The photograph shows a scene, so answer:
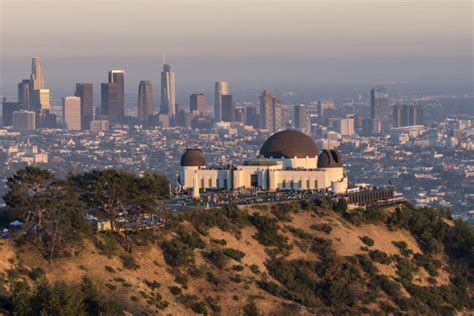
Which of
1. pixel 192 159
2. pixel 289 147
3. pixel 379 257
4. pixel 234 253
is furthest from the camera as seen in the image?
pixel 289 147

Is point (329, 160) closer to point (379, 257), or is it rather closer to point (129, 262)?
point (379, 257)

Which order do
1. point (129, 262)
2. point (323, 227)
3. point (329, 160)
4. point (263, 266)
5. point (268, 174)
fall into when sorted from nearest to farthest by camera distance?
point (129, 262), point (263, 266), point (323, 227), point (268, 174), point (329, 160)

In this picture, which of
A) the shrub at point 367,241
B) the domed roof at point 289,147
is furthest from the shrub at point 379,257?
the domed roof at point 289,147

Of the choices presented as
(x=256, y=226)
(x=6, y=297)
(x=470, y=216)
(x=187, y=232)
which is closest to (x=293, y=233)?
(x=256, y=226)

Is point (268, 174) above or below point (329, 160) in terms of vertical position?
below

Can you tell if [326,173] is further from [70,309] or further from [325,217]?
[70,309]

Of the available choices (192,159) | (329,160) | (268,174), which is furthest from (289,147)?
(192,159)
